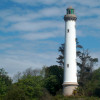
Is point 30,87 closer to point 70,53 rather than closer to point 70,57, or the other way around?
point 70,57

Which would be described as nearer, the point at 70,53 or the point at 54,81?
the point at 70,53

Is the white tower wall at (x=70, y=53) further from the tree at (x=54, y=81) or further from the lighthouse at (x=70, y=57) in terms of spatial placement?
the tree at (x=54, y=81)

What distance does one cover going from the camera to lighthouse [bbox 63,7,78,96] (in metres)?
40.4

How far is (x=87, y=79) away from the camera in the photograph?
4631 centimetres

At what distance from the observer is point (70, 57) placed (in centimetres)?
4088

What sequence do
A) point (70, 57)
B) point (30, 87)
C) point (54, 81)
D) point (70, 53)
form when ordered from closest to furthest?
point (30, 87), point (70, 57), point (70, 53), point (54, 81)

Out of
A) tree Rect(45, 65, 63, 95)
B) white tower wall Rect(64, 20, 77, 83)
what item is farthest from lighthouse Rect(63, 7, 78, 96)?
tree Rect(45, 65, 63, 95)

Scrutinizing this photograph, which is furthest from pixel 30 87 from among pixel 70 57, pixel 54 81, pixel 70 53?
pixel 70 53

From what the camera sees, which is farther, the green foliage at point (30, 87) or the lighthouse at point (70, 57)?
the lighthouse at point (70, 57)

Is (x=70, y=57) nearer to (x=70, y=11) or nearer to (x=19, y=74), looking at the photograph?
(x=70, y=11)

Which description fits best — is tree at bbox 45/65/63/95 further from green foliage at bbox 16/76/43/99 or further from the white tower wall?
green foliage at bbox 16/76/43/99

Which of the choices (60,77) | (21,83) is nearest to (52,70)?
(60,77)

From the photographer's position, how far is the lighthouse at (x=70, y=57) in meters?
40.4

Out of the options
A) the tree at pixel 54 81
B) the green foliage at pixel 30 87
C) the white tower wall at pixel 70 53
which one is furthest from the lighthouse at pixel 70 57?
the green foliage at pixel 30 87
